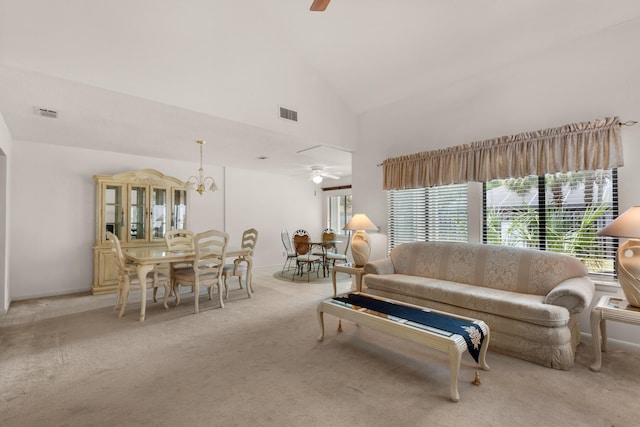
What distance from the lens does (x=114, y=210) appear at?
5047mm

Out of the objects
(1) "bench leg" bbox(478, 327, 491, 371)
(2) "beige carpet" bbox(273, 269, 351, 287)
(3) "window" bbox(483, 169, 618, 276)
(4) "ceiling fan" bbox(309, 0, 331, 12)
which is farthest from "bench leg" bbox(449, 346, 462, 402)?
(2) "beige carpet" bbox(273, 269, 351, 287)

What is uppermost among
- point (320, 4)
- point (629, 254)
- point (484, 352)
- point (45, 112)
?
point (320, 4)

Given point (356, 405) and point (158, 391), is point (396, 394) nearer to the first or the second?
point (356, 405)

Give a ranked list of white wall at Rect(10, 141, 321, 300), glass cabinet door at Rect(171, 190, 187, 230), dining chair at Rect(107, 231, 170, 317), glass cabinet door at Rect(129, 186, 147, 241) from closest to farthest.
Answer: dining chair at Rect(107, 231, 170, 317) < white wall at Rect(10, 141, 321, 300) < glass cabinet door at Rect(129, 186, 147, 241) < glass cabinet door at Rect(171, 190, 187, 230)

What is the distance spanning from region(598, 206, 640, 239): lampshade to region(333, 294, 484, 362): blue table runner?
132 cm

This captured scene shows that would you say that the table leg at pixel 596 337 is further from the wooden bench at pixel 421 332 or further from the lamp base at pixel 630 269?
the wooden bench at pixel 421 332

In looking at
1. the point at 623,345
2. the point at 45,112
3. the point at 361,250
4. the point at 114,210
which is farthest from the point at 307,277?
the point at 45,112

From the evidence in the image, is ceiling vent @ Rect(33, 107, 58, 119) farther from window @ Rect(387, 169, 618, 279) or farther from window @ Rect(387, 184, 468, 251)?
window @ Rect(387, 169, 618, 279)

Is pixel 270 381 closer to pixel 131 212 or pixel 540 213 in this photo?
pixel 540 213

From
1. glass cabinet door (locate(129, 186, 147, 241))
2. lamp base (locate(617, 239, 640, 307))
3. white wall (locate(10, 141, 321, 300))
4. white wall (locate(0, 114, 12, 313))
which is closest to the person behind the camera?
lamp base (locate(617, 239, 640, 307))

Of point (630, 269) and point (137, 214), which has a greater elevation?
point (137, 214)

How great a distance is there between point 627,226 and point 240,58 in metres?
4.03

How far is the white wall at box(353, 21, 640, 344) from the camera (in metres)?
2.81

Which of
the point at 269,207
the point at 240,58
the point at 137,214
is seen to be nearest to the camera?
the point at 240,58
